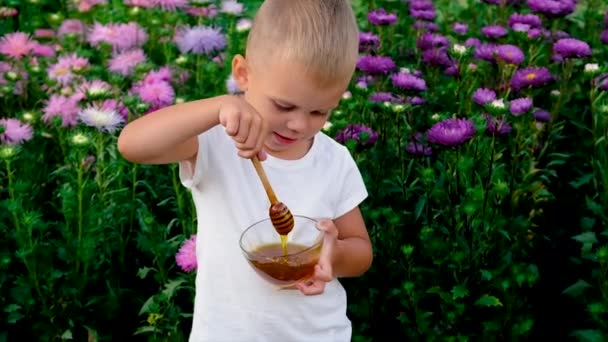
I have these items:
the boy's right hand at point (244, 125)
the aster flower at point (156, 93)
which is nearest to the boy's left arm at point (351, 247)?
the boy's right hand at point (244, 125)

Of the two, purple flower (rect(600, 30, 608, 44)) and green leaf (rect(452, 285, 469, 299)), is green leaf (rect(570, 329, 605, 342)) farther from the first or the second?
purple flower (rect(600, 30, 608, 44))

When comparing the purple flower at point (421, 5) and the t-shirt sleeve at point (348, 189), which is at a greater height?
the t-shirt sleeve at point (348, 189)

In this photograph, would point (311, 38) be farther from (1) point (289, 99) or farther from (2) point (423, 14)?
(2) point (423, 14)

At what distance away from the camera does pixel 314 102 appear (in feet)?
5.80

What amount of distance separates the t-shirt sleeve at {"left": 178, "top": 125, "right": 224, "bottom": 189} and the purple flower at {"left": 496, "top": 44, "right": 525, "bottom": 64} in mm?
1545

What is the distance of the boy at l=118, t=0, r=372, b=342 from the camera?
5.76 feet

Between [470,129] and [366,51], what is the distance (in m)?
1.02

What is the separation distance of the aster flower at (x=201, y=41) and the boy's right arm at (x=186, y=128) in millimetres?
1636

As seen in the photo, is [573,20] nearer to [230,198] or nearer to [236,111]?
[230,198]

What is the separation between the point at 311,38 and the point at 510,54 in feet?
5.14

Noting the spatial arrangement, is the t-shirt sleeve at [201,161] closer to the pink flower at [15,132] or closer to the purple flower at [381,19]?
the pink flower at [15,132]

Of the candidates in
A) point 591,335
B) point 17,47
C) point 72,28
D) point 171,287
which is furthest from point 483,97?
point 72,28

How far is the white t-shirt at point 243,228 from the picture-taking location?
6.30ft

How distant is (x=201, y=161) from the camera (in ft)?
6.18
